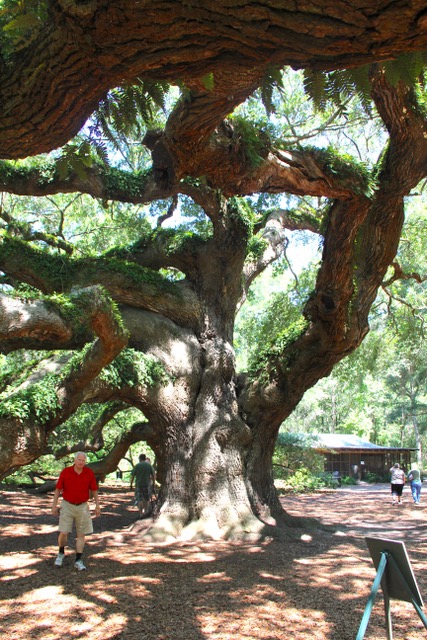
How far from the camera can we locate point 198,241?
1191 cm

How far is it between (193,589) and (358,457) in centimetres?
3114

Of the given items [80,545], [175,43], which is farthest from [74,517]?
[175,43]

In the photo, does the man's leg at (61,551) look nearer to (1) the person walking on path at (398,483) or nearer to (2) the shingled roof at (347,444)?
(1) the person walking on path at (398,483)

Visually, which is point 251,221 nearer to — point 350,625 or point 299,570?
point 299,570

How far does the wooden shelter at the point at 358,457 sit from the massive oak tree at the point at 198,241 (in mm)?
22638

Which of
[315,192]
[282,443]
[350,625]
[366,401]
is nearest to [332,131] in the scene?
[315,192]

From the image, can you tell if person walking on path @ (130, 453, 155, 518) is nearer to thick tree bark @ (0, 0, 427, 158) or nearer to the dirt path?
the dirt path

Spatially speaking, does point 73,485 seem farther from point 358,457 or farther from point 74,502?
point 358,457

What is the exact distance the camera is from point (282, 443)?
22578mm

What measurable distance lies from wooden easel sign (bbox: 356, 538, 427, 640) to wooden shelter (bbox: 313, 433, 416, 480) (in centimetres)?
3031

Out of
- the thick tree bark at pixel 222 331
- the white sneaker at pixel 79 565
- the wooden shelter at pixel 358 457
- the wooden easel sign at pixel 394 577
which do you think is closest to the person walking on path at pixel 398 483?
the thick tree bark at pixel 222 331

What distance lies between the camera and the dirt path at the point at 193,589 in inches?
185

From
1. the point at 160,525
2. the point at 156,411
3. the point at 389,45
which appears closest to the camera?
the point at 389,45

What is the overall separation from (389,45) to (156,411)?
886cm
